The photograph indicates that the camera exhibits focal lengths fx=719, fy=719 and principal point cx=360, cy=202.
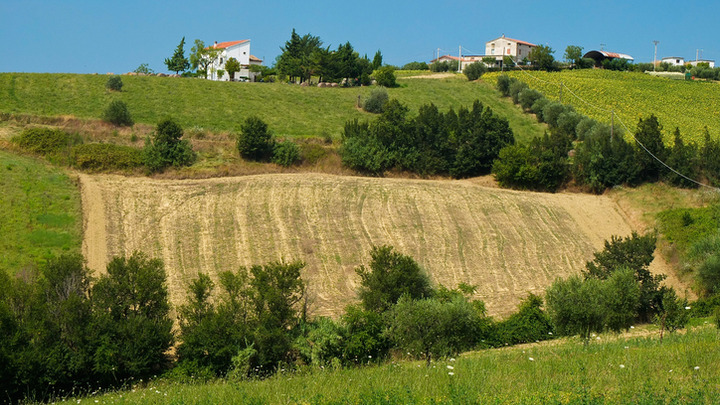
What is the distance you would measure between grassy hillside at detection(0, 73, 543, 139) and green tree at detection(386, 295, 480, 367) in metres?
34.3

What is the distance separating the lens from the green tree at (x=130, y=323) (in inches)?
880

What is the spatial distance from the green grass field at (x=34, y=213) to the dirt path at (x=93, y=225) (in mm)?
397

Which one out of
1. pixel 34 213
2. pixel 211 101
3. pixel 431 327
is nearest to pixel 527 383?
pixel 431 327

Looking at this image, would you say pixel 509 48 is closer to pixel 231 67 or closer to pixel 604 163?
pixel 231 67

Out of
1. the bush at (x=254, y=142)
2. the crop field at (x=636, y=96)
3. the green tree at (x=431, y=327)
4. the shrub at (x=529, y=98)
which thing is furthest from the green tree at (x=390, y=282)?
the shrub at (x=529, y=98)

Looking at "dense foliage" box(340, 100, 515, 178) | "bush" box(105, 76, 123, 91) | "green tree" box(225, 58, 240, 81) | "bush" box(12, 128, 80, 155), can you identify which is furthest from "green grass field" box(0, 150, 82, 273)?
"green tree" box(225, 58, 240, 81)

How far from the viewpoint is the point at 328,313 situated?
101 feet

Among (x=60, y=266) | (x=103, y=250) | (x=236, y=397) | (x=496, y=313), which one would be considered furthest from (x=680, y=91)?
(x=236, y=397)

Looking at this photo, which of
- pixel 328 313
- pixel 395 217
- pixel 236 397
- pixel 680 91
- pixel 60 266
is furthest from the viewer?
pixel 680 91

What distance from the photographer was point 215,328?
75.4 feet

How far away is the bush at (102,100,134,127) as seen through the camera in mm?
53750

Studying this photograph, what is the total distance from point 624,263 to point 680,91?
5951 centimetres

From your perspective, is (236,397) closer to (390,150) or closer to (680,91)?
(390,150)

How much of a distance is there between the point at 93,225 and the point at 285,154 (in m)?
15.3
